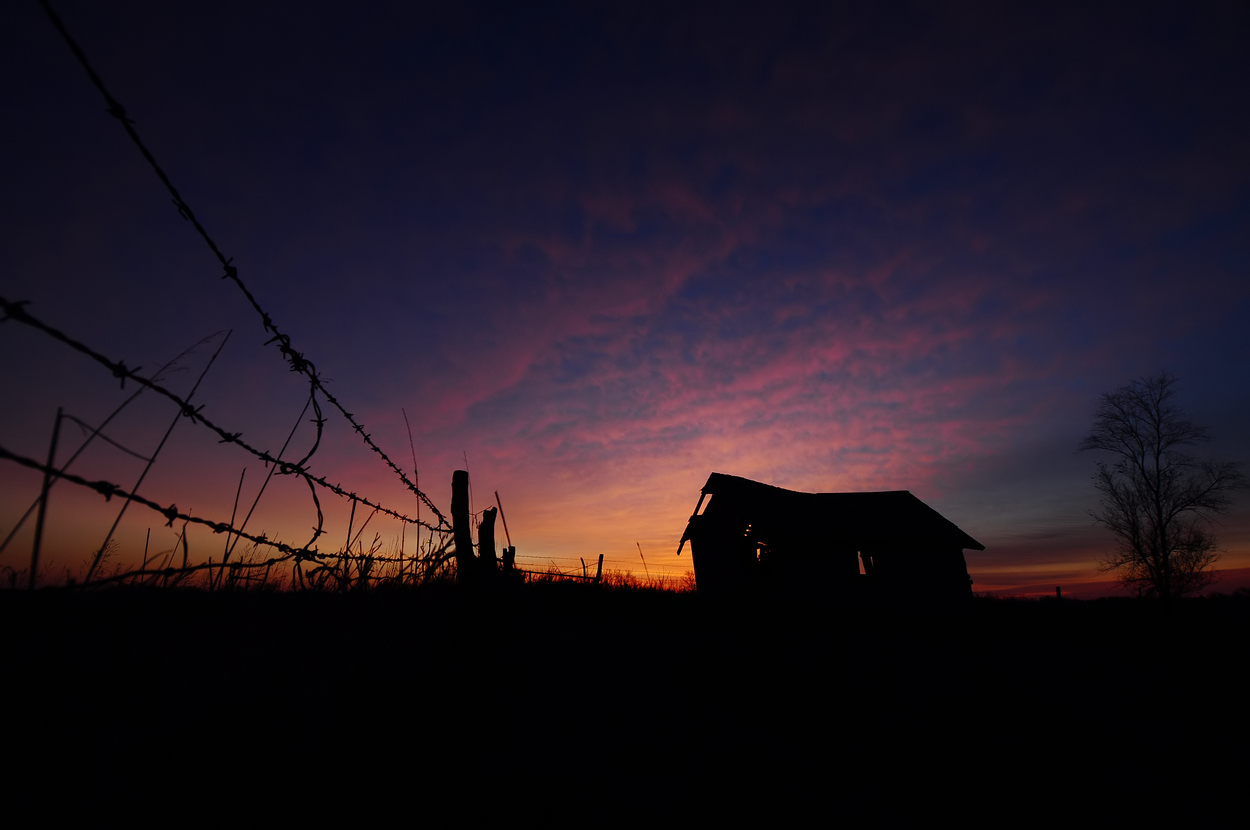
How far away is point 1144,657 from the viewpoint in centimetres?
1224

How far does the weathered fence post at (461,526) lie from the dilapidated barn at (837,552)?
17.6 m

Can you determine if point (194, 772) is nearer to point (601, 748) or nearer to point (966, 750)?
point (601, 748)

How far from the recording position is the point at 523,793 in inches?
118

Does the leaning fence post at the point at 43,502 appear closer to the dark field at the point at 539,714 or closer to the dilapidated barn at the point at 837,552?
the dark field at the point at 539,714

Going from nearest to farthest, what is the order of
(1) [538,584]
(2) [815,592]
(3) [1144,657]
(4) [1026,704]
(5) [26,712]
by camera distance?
1. (5) [26,712]
2. (4) [1026,704]
3. (3) [1144,657]
4. (1) [538,584]
5. (2) [815,592]

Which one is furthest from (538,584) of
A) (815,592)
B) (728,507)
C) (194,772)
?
(194,772)

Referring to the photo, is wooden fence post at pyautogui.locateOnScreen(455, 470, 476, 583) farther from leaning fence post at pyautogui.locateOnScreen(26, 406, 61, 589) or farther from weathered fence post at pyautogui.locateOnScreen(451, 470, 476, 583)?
leaning fence post at pyautogui.locateOnScreen(26, 406, 61, 589)

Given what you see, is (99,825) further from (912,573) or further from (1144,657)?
(912,573)

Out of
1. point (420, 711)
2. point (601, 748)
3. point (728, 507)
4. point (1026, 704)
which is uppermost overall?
point (728, 507)

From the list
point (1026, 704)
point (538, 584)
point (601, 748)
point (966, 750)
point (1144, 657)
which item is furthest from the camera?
point (538, 584)

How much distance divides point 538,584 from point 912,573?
14.8 meters

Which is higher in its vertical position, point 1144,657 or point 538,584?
point 538,584

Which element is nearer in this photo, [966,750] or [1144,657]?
[966,750]

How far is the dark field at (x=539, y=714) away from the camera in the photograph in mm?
1796
